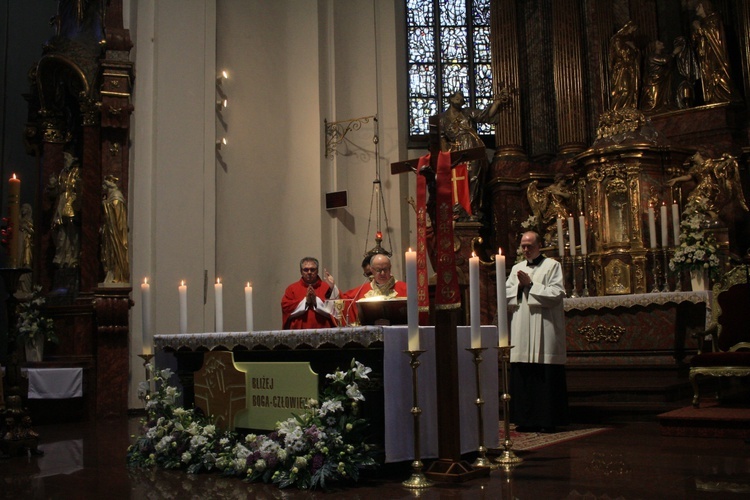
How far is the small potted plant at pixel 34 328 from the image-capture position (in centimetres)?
973

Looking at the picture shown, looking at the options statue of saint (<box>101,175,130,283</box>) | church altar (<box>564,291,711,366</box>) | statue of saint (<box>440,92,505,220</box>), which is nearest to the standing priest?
church altar (<box>564,291,711,366</box>)

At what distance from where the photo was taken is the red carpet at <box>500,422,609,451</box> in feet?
21.0

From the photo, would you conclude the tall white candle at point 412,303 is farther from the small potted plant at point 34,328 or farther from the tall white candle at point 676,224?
the small potted plant at point 34,328

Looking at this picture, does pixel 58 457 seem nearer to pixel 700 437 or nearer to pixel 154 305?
pixel 154 305

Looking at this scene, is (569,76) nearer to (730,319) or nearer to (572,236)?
(572,236)

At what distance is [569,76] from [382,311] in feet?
29.0

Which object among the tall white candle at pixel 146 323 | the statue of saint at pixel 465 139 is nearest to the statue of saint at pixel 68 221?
the tall white candle at pixel 146 323

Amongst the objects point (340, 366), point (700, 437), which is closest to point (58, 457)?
point (340, 366)

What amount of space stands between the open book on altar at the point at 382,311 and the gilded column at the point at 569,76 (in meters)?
8.21

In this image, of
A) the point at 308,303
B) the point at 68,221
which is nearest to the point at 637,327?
the point at 308,303

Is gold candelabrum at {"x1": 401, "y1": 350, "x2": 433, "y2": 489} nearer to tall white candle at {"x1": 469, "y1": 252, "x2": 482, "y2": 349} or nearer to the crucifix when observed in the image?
the crucifix

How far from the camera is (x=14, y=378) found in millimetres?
6828

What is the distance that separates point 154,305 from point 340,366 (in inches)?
236

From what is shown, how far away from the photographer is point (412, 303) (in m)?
4.74
